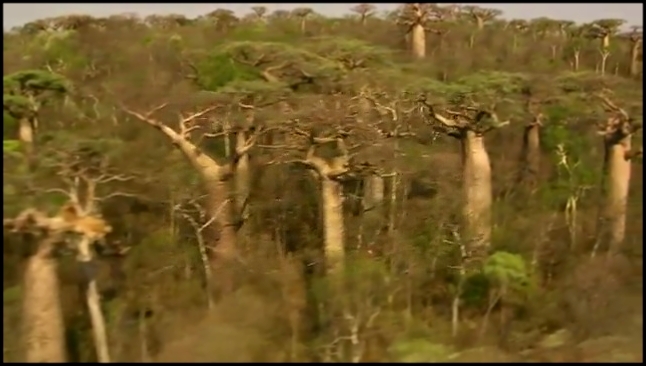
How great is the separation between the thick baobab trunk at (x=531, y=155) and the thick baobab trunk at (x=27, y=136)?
74.5 inches

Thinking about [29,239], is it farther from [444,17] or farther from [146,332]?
[444,17]

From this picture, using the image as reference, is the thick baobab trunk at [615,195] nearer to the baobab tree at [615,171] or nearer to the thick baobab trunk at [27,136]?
the baobab tree at [615,171]

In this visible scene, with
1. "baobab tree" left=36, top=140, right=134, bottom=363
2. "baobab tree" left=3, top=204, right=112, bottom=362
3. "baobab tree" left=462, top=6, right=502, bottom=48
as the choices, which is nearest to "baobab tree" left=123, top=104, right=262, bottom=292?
"baobab tree" left=36, top=140, right=134, bottom=363

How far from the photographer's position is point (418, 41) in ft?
15.3

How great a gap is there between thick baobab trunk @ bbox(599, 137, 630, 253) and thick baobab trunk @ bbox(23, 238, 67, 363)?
5.70 feet

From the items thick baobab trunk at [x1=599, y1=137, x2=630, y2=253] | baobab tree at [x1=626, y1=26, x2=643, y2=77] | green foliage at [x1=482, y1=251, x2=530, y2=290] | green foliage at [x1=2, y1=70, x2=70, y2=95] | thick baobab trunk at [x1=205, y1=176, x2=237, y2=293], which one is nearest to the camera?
thick baobab trunk at [x1=205, y1=176, x2=237, y2=293]

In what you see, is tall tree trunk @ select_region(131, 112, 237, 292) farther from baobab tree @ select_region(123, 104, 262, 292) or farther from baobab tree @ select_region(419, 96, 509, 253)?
baobab tree @ select_region(419, 96, 509, 253)

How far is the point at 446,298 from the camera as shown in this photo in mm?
1831

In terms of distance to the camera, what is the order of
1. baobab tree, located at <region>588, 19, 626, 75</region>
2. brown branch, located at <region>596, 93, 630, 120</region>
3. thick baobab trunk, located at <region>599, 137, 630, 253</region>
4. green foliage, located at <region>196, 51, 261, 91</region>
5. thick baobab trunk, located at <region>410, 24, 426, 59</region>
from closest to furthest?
thick baobab trunk, located at <region>599, 137, 630, 253</region>
green foliage, located at <region>196, 51, 261, 91</region>
brown branch, located at <region>596, 93, 630, 120</region>
baobab tree, located at <region>588, 19, 626, 75</region>
thick baobab trunk, located at <region>410, 24, 426, 59</region>

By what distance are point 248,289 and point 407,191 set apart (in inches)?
19.8

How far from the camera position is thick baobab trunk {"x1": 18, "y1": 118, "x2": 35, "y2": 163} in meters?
2.01

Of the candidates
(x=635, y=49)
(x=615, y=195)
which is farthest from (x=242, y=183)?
(x=635, y=49)

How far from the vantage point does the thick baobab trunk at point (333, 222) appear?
1.69 m

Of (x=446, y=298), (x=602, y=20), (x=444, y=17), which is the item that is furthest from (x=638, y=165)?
(x=444, y=17)
